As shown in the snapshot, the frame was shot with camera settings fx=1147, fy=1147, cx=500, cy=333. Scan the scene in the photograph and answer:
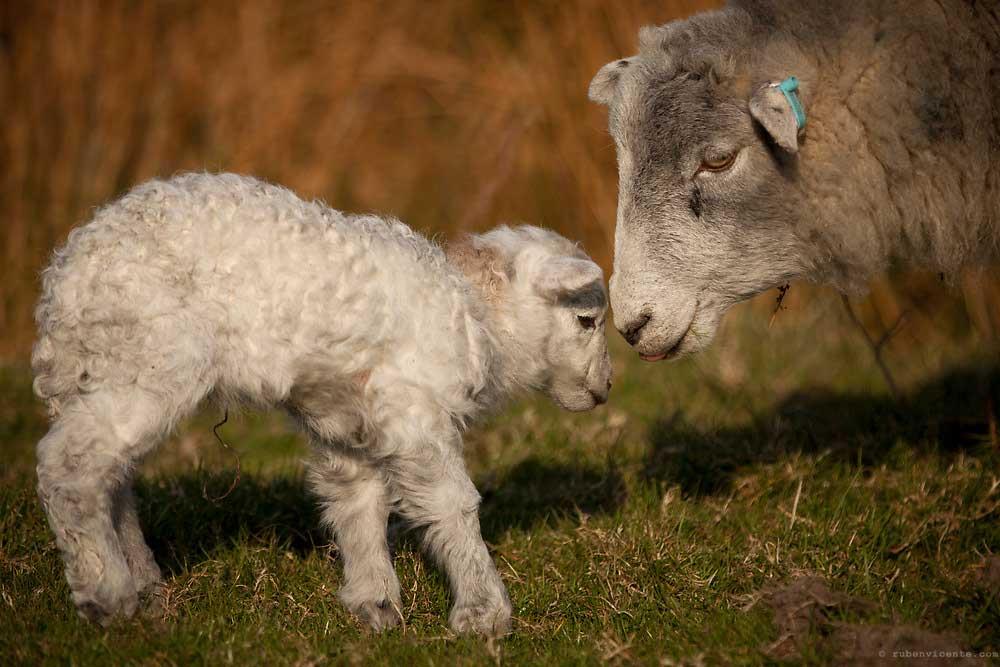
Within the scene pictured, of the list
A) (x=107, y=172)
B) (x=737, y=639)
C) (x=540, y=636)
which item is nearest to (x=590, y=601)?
(x=540, y=636)

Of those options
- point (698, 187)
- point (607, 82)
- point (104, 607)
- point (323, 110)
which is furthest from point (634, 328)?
point (323, 110)

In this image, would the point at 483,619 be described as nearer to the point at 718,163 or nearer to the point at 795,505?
the point at 795,505

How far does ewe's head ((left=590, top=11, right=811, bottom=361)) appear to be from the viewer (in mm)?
4500

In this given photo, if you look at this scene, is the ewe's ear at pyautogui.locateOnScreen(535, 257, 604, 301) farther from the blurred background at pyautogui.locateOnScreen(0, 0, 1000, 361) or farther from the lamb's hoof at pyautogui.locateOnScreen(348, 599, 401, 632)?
the blurred background at pyautogui.locateOnScreen(0, 0, 1000, 361)

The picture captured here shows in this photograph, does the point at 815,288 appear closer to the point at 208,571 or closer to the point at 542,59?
the point at 542,59

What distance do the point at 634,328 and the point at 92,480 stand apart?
2.18m

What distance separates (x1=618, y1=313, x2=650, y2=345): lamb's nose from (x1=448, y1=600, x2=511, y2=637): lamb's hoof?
1.27m

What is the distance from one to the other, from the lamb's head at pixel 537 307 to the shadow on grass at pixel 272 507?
0.73m

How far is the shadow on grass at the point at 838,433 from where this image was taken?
225 inches

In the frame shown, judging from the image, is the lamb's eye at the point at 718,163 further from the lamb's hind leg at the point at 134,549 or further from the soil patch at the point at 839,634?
the lamb's hind leg at the point at 134,549

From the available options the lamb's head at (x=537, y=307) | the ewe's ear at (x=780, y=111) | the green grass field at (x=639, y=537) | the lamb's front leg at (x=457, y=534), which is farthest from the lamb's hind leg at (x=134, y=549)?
the ewe's ear at (x=780, y=111)

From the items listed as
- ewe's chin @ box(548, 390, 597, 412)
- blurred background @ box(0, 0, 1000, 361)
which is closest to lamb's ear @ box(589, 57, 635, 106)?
ewe's chin @ box(548, 390, 597, 412)

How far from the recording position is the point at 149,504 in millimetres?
5086

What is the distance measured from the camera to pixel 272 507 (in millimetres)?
5273
